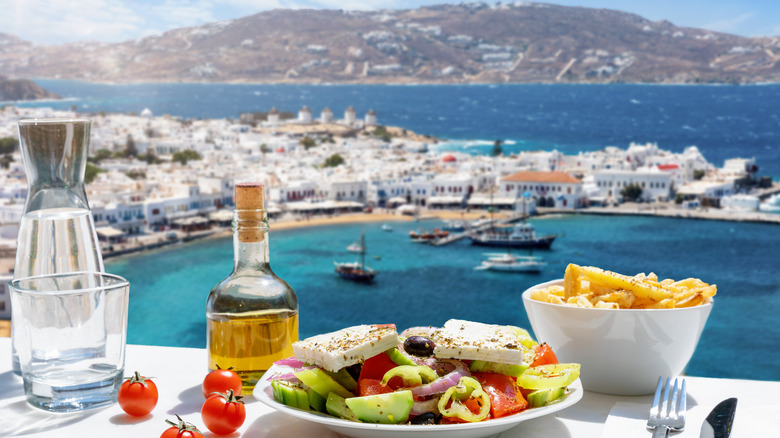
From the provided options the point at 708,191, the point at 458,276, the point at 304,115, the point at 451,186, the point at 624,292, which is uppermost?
the point at 304,115

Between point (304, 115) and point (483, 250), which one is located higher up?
point (304, 115)

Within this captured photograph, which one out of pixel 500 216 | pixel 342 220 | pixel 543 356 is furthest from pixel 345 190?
pixel 543 356

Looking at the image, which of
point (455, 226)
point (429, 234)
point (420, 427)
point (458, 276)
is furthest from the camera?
point (455, 226)

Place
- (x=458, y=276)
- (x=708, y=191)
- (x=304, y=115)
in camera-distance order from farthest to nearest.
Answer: (x=304, y=115), (x=708, y=191), (x=458, y=276)

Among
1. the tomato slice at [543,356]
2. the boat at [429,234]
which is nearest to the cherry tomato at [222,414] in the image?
the tomato slice at [543,356]

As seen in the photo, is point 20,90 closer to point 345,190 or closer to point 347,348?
point 345,190

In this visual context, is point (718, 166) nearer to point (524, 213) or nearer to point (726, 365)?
point (524, 213)
